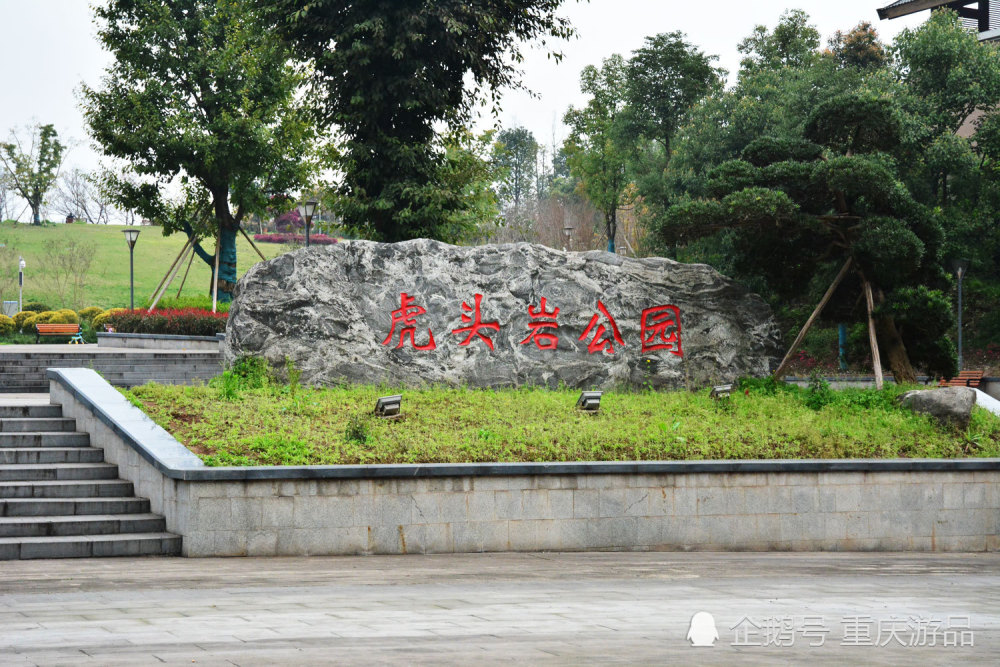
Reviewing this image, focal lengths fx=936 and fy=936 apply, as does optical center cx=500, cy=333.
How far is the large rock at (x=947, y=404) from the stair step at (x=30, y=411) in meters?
9.10

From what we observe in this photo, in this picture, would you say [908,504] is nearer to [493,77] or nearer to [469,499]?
[469,499]

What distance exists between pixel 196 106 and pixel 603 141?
1588 cm

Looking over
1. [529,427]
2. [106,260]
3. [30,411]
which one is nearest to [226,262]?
[30,411]

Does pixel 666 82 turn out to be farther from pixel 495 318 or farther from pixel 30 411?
pixel 30 411

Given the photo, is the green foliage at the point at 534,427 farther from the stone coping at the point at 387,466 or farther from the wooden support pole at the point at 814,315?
the wooden support pole at the point at 814,315

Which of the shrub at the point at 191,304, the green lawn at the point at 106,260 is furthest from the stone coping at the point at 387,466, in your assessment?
the green lawn at the point at 106,260

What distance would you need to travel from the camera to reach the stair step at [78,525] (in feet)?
24.0

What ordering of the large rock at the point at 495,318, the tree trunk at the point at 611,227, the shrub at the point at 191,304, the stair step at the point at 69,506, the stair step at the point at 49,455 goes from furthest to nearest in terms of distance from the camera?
the tree trunk at the point at 611,227 < the shrub at the point at 191,304 < the large rock at the point at 495,318 < the stair step at the point at 49,455 < the stair step at the point at 69,506

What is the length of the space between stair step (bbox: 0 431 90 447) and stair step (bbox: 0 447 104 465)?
0.27 ft

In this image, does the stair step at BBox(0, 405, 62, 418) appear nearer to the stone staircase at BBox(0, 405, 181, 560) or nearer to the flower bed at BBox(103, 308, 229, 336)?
the stone staircase at BBox(0, 405, 181, 560)

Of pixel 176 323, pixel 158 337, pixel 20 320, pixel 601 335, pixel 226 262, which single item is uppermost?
pixel 226 262

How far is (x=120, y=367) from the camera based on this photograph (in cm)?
1534

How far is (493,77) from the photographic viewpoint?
15852 millimetres

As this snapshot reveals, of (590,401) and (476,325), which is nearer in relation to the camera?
(590,401)
